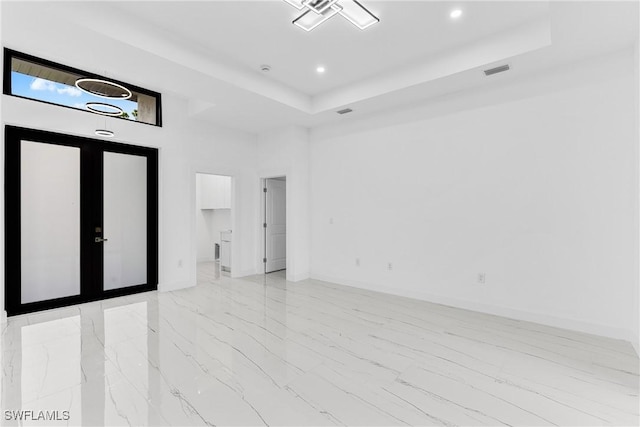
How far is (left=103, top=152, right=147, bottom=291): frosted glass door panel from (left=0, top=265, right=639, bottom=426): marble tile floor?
818 millimetres

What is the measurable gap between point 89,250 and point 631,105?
273 inches

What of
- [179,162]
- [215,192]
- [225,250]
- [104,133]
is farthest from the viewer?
[215,192]

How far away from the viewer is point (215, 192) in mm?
7688

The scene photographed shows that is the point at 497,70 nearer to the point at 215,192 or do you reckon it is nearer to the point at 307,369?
the point at 307,369

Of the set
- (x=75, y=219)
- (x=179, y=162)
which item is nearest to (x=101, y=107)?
(x=179, y=162)

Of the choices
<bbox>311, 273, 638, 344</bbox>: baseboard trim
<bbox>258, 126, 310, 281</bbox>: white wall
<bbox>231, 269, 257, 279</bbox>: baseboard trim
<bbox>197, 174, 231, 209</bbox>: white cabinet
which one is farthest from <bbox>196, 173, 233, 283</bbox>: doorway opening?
<bbox>311, 273, 638, 344</bbox>: baseboard trim

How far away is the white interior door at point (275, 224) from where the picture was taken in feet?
21.3

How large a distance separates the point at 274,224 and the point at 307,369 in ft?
14.1

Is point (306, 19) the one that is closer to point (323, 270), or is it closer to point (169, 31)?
point (169, 31)

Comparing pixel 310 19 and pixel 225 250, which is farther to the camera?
pixel 225 250

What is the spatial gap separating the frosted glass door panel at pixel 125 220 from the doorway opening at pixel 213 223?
5.68 ft

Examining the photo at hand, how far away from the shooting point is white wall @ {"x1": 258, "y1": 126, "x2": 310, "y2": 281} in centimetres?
580

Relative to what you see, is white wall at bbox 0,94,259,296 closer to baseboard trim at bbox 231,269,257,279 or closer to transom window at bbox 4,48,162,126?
baseboard trim at bbox 231,269,257,279

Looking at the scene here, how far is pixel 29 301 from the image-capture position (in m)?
3.98
